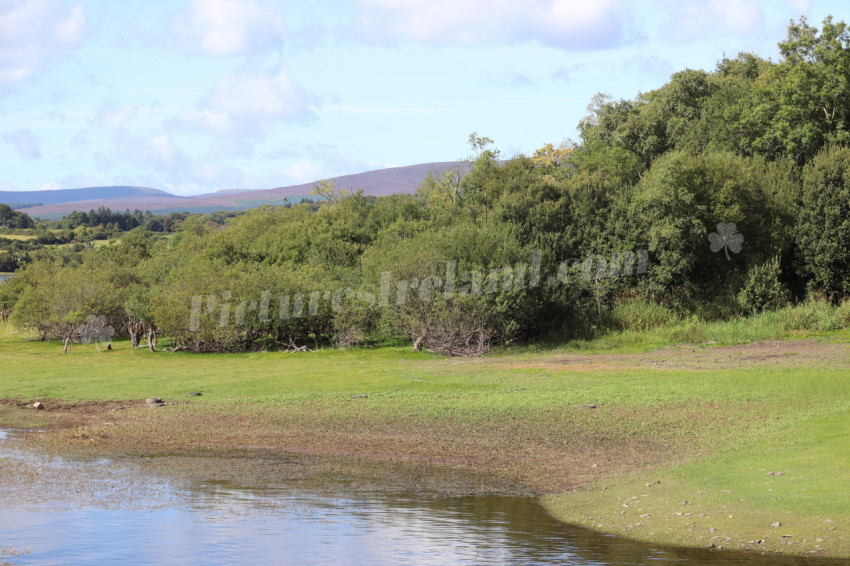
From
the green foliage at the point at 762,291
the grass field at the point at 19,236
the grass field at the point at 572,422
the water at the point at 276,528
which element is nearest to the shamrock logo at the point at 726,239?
the green foliage at the point at 762,291

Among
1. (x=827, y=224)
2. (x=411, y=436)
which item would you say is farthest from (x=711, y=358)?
(x=411, y=436)

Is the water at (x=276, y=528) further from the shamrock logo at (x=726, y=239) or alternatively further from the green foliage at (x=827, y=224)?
the green foliage at (x=827, y=224)

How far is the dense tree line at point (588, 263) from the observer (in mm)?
45406

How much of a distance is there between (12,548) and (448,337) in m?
32.2

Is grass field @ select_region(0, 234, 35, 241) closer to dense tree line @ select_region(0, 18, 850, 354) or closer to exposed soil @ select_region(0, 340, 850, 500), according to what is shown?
dense tree line @ select_region(0, 18, 850, 354)

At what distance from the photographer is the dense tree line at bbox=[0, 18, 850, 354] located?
45.4 meters

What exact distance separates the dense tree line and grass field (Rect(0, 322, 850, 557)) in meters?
5.28

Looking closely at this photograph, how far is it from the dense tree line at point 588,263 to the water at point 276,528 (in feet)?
90.0

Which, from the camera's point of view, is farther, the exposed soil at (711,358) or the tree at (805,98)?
the tree at (805,98)

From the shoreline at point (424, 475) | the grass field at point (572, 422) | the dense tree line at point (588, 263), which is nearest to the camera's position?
the shoreline at point (424, 475)

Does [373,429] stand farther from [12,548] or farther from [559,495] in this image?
[12,548]

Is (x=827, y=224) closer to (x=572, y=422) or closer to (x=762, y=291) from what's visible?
(x=762, y=291)

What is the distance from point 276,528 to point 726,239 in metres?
40.2

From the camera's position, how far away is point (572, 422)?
2277 cm
